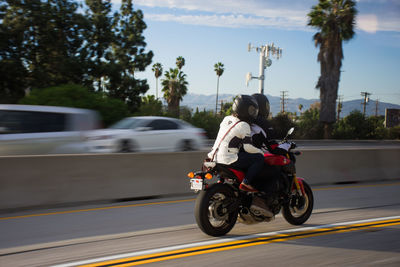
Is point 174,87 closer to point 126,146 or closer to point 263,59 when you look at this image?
point 263,59

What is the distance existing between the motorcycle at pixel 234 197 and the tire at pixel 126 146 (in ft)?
32.1

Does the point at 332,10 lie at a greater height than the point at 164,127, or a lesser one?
greater

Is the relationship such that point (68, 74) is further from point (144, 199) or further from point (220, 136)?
point (220, 136)

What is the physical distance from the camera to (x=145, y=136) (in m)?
16.0

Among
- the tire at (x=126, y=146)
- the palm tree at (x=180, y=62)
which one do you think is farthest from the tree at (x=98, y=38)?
the palm tree at (x=180, y=62)

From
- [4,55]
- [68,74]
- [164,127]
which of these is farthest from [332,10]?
[164,127]

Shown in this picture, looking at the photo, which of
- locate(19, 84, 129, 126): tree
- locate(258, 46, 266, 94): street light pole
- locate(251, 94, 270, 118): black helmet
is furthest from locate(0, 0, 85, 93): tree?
locate(251, 94, 270, 118): black helmet

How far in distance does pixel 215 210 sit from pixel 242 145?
2.91 feet

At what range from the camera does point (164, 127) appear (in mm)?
16641

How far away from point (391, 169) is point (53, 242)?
403 inches

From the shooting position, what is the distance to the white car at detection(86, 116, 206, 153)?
15.2 m

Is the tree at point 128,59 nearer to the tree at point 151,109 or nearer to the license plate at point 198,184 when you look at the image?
the tree at point 151,109

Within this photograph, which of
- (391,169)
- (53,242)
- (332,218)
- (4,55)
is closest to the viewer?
(53,242)

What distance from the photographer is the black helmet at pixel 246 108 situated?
18.9ft
